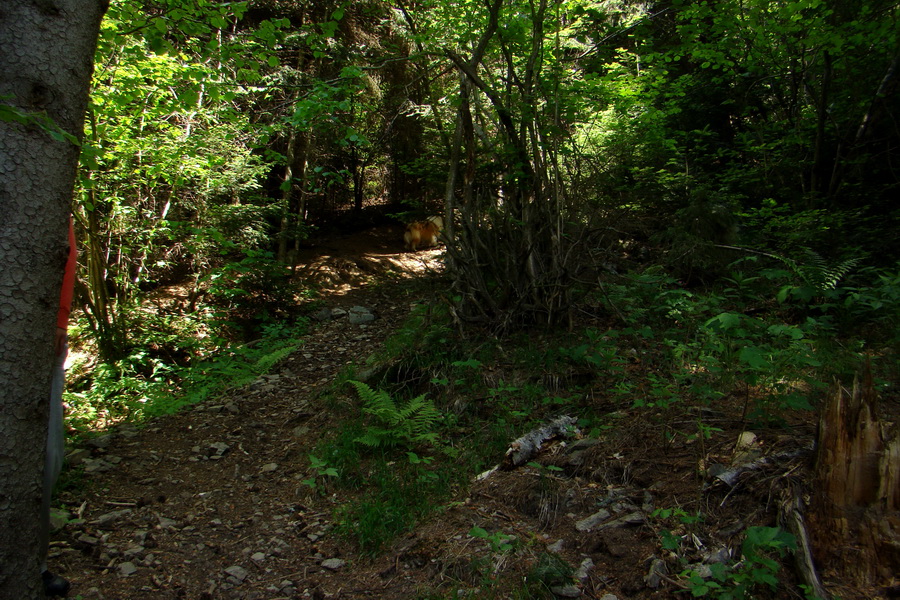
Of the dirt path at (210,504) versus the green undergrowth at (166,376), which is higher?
the green undergrowth at (166,376)

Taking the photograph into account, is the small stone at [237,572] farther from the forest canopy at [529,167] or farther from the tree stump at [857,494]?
the forest canopy at [529,167]

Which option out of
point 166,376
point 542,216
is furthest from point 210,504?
point 542,216

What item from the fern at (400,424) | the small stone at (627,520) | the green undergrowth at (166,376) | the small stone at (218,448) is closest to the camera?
the small stone at (627,520)

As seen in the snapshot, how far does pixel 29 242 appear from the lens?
201 centimetres

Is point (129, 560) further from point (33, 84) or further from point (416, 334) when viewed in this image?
point (416, 334)

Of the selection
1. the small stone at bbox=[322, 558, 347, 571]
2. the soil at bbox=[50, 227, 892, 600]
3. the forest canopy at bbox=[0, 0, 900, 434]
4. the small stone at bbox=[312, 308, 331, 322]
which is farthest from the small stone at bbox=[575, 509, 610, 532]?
the small stone at bbox=[312, 308, 331, 322]

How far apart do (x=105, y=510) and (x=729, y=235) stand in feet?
24.1

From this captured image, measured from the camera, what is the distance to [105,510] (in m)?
3.29

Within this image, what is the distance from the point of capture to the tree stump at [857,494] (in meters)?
1.89

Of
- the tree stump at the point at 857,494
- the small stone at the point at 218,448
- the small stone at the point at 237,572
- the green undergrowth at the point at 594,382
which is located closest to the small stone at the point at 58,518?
the small stone at the point at 237,572

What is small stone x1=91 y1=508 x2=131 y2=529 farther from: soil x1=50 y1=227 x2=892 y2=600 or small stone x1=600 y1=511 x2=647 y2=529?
small stone x1=600 y1=511 x2=647 y2=529

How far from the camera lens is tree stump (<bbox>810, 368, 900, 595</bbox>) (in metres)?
1.89

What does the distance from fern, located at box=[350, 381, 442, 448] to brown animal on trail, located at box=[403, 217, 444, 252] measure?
8.68 metres

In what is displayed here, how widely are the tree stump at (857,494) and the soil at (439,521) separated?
15 centimetres
